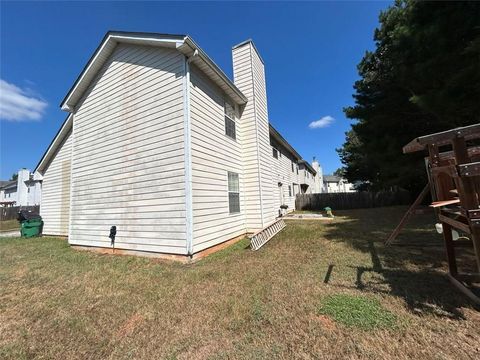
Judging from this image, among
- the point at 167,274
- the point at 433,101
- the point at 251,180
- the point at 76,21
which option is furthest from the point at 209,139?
the point at 433,101

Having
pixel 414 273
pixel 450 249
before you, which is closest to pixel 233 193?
pixel 414 273

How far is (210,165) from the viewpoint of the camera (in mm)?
6820

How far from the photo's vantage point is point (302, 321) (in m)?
2.81

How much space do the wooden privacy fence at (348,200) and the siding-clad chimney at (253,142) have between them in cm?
1241

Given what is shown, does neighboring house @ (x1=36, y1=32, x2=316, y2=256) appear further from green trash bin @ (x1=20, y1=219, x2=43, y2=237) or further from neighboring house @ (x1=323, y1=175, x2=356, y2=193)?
neighboring house @ (x1=323, y1=175, x2=356, y2=193)

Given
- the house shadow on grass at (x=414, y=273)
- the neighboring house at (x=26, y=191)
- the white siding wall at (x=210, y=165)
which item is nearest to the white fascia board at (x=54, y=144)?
the white siding wall at (x=210, y=165)

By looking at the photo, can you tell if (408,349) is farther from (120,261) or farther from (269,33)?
(269,33)

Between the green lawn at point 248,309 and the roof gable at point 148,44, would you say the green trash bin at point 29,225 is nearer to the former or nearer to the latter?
the roof gable at point 148,44

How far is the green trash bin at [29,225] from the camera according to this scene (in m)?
11.6

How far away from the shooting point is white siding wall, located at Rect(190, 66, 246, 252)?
19.9 ft

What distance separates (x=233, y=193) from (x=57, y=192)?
9.86m

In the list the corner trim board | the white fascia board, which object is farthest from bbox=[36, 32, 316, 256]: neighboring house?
the white fascia board

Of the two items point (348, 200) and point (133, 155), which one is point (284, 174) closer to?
point (348, 200)

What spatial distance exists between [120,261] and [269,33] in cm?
1088
